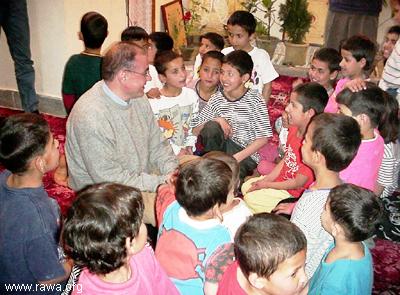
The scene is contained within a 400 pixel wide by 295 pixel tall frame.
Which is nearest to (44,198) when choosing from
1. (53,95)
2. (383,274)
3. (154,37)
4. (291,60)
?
(383,274)

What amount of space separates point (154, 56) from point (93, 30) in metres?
0.64

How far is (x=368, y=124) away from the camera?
7.50 ft

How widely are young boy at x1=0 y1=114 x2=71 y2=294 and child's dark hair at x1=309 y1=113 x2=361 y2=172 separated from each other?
3.77ft

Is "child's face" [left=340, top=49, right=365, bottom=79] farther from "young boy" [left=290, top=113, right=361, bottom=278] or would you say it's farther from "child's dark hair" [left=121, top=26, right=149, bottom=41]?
"child's dark hair" [left=121, top=26, right=149, bottom=41]

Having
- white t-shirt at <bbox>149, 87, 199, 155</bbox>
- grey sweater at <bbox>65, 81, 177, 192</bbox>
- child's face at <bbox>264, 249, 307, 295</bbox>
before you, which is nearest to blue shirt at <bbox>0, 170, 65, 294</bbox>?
grey sweater at <bbox>65, 81, 177, 192</bbox>

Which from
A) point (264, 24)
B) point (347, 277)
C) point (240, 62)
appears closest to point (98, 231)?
point (347, 277)

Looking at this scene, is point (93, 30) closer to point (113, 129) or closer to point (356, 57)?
point (113, 129)

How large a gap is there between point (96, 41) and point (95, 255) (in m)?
2.11

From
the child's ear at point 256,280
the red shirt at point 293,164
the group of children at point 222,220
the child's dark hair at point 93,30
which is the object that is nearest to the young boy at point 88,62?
the child's dark hair at point 93,30

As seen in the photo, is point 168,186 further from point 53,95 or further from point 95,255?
point 53,95

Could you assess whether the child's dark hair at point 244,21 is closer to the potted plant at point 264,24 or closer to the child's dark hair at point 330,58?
the child's dark hair at point 330,58

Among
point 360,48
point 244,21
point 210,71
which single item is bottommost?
point 210,71

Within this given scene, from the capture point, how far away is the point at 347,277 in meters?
1.54

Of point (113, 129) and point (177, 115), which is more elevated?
point (113, 129)
